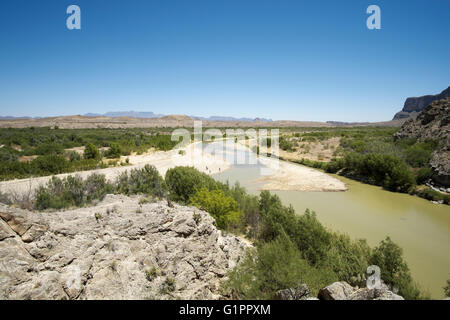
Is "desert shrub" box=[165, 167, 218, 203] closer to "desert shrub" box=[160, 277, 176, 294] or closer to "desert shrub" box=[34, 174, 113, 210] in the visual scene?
"desert shrub" box=[34, 174, 113, 210]

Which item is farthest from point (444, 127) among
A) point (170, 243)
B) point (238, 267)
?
point (170, 243)

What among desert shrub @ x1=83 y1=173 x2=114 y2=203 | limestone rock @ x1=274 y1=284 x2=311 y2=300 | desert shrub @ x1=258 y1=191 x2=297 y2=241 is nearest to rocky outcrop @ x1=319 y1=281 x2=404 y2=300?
limestone rock @ x1=274 y1=284 x2=311 y2=300

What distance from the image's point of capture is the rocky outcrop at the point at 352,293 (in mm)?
5688

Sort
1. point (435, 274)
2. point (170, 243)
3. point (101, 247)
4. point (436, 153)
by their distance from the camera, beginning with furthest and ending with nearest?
point (436, 153), point (435, 274), point (170, 243), point (101, 247)

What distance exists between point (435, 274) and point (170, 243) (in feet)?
45.7

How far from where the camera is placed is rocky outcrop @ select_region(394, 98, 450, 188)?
23.4m

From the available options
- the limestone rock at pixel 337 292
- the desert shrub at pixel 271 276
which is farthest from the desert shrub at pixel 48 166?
the limestone rock at pixel 337 292

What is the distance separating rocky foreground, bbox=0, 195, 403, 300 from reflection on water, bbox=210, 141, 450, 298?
31.0ft

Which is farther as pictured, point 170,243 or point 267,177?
point 267,177

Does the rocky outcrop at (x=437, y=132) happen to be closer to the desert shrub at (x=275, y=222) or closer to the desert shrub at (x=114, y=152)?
the desert shrub at (x=275, y=222)
